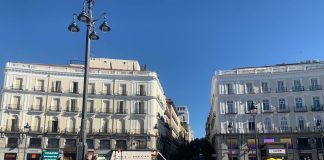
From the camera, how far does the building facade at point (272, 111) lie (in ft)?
173

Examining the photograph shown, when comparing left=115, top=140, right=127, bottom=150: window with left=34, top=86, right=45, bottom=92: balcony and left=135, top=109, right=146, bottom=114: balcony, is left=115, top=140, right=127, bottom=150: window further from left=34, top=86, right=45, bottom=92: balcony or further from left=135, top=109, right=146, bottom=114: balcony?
left=34, top=86, right=45, bottom=92: balcony

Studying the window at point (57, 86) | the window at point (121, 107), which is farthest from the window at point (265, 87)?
the window at point (57, 86)

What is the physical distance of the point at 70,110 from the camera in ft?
178

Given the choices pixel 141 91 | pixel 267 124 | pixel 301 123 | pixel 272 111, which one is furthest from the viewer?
pixel 141 91

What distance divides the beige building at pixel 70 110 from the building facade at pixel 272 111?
10.6 metres

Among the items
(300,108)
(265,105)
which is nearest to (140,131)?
(265,105)

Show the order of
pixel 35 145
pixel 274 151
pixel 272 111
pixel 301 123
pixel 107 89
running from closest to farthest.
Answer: pixel 274 151 < pixel 35 145 < pixel 301 123 < pixel 272 111 < pixel 107 89

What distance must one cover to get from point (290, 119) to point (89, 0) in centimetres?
4650

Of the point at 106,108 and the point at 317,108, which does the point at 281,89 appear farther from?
the point at 106,108

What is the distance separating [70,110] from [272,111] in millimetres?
28838

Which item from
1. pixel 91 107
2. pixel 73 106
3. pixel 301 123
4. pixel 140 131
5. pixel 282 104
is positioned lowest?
pixel 140 131

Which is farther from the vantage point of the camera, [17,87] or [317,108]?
[17,87]

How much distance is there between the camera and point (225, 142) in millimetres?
54531

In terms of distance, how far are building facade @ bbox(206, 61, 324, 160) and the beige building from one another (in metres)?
10.6
